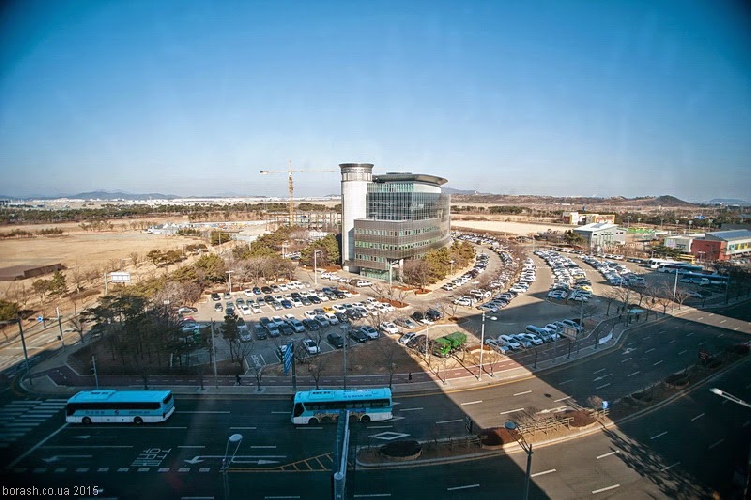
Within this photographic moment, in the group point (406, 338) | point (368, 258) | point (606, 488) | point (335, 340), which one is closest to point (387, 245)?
point (368, 258)

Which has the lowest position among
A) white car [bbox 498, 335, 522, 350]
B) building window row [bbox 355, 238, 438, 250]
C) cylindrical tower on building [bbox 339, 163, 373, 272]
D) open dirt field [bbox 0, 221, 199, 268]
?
white car [bbox 498, 335, 522, 350]

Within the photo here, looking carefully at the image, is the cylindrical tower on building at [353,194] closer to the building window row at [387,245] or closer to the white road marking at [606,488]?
the building window row at [387,245]

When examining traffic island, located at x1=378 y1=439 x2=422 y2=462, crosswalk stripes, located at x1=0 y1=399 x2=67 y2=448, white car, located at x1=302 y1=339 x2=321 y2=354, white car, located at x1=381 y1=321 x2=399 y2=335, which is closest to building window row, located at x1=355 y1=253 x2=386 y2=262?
white car, located at x1=381 y1=321 x2=399 y2=335

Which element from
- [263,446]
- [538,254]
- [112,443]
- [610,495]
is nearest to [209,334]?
[112,443]

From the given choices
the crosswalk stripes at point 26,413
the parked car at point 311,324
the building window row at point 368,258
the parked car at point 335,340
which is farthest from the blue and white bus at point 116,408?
the building window row at point 368,258

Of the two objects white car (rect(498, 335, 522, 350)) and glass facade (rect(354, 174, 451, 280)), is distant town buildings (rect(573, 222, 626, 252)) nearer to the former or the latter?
glass facade (rect(354, 174, 451, 280))

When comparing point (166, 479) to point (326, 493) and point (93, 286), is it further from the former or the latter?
point (93, 286)
